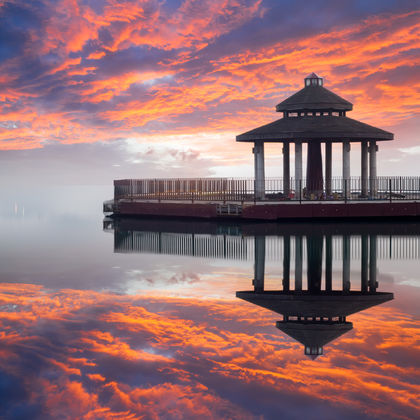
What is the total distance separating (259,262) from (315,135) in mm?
18841

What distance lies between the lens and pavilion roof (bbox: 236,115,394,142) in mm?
37312

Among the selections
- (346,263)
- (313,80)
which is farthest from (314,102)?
(346,263)

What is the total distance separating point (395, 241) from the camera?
2602 cm

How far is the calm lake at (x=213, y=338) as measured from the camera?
6.96 m

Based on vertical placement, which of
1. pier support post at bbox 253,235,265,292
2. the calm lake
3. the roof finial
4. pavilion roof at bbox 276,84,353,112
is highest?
the roof finial

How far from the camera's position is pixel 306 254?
21391mm

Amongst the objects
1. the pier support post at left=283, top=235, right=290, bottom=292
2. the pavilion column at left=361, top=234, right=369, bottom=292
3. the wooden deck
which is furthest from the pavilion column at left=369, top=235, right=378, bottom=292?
the wooden deck

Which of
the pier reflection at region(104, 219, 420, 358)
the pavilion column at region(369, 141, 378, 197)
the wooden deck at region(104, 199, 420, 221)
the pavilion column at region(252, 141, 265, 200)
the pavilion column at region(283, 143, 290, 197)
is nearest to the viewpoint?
the pier reflection at region(104, 219, 420, 358)

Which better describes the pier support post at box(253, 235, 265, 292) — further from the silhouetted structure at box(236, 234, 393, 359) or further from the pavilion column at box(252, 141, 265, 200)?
the pavilion column at box(252, 141, 265, 200)

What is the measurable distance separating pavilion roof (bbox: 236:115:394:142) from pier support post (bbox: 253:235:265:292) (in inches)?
441

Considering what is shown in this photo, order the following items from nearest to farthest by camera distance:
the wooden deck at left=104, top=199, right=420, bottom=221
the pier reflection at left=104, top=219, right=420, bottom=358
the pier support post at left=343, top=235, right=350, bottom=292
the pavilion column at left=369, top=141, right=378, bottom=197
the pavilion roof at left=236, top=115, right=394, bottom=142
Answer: the pier reflection at left=104, top=219, right=420, bottom=358, the pier support post at left=343, top=235, right=350, bottom=292, the wooden deck at left=104, top=199, right=420, bottom=221, the pavilion roof at left=236, top=115, right=394, bottom=142, the pavilion column at left=369, top=141, right=378, bottom=197

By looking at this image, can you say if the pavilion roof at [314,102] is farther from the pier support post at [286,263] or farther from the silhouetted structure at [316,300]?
the silhouetted structure at [316,300]

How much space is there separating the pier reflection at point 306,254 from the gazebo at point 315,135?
6091 millimetres

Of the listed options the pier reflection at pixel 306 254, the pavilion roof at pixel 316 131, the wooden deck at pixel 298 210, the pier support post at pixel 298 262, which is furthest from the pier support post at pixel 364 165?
the pier support post at pixel 298 262
